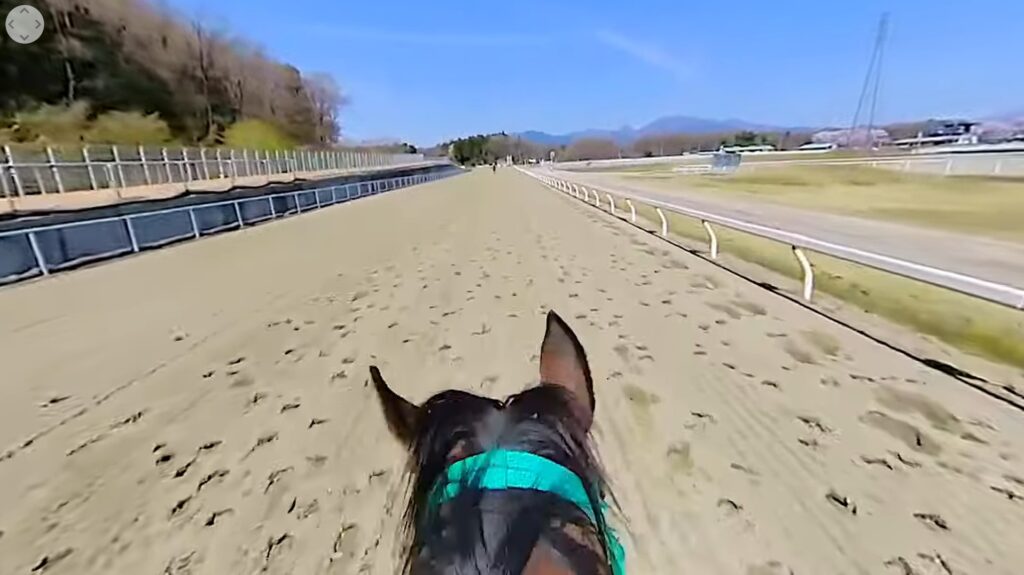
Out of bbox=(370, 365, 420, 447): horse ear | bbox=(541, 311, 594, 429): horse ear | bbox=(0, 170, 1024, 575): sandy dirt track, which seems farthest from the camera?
bbox=(0, 170, 1024, 575): sandy dirt track

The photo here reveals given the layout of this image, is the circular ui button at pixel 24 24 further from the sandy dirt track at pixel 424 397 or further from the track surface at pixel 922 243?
the track surface at pixel 922 243

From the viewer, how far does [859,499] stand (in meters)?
2.67

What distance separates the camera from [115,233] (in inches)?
408

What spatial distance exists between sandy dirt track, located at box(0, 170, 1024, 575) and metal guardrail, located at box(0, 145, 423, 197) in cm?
1228

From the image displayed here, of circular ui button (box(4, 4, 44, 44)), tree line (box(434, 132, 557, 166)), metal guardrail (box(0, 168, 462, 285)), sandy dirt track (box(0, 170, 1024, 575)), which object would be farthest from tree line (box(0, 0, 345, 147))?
tree line (box(434, 132, 557, 166))

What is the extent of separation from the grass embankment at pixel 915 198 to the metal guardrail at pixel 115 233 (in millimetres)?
18945

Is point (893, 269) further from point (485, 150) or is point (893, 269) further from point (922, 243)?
point (485, 150)

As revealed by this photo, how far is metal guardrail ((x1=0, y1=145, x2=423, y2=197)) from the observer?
627 inches

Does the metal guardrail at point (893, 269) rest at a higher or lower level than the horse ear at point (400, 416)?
lower

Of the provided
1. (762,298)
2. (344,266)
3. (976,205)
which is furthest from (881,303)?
(976,205)

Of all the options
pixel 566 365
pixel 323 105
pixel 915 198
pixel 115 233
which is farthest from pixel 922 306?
pixel 323 105

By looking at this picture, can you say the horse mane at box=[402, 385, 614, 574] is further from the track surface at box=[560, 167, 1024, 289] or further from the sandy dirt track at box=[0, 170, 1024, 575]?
the track surface at box=[560, 167, 1024, 289]

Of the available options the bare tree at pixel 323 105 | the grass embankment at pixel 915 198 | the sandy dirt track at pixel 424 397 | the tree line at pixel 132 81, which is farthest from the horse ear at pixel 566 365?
the bare tree at pixel 323 105

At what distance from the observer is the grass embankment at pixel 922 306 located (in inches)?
206
